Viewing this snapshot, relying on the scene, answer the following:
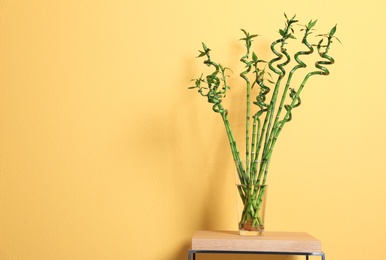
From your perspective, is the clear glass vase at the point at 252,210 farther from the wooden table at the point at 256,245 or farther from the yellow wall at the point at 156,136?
the yellow wall at the point at 156,136

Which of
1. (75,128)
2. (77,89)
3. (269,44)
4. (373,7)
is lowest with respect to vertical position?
(75,128)

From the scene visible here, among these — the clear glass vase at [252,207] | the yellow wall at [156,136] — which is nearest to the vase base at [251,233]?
the clear glass vase at [252,207]

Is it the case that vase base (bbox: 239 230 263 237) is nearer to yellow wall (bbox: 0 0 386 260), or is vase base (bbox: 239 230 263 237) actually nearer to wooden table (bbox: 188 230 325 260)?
wooden table (bbox: 188 230 325 260)

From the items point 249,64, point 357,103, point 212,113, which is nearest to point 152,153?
point 212,113

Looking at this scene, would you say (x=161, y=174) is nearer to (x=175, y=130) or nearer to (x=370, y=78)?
(x=175, y=130)

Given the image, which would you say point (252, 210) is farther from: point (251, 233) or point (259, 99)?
point (259, 99)

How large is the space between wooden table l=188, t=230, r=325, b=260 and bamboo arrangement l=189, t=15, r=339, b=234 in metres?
0.09

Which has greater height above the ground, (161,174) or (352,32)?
(352,32)

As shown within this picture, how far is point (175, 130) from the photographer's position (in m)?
2.18

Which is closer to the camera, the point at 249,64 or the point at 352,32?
the point at 249,64

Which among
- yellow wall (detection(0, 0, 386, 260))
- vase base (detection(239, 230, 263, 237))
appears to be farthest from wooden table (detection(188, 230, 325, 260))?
yellow wall (detection(0, 0, 386, 260))

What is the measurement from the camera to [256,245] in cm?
183

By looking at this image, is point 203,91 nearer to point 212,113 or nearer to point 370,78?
point 212,113

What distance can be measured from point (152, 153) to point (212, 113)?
10.0 inches
